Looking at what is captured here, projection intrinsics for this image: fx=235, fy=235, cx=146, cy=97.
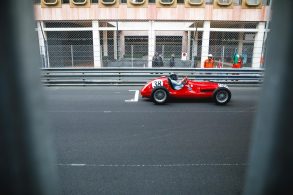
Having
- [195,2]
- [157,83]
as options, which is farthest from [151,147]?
A: [195,2]

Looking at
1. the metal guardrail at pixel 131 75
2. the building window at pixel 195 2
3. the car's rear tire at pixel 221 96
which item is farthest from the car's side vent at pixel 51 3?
the car's rear tire at pixel 221 96

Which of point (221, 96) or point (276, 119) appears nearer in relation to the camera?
point (276, 119)

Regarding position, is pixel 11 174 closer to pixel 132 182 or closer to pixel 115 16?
pixel 132 182

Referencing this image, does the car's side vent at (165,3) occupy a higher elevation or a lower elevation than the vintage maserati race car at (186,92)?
higher

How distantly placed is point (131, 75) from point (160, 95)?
407 centimetres

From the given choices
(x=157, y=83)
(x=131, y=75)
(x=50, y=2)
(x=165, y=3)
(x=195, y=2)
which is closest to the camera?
(x=157, y=83)

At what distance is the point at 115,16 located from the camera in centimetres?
2284

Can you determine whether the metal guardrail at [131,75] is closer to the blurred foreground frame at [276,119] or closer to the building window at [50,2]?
the blurred foreground frame at [276,119]

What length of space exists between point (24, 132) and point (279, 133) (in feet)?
2.10

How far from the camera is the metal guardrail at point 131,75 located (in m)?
11.5

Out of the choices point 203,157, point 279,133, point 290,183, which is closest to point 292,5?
point 279,133

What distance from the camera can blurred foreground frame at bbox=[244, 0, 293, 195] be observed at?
55 centimetres

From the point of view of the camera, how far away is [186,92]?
780 centimetres

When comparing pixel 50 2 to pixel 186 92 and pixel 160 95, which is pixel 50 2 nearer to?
pixel 160 95
